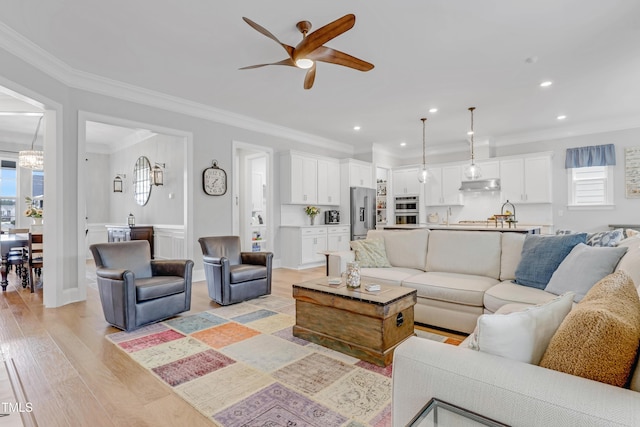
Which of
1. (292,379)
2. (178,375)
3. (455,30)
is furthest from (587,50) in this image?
(178,375)

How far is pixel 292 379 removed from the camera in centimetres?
219

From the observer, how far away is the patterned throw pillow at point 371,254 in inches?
151

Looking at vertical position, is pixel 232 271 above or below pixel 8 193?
below

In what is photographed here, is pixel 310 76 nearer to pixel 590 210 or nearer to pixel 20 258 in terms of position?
pixel 20 258

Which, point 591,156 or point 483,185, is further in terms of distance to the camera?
point 483,185

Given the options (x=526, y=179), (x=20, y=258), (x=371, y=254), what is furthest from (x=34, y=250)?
(x=526, y=179)

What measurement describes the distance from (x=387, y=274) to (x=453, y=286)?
2.27 ft

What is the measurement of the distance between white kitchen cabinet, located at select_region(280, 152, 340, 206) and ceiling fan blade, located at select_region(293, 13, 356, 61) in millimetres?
3551

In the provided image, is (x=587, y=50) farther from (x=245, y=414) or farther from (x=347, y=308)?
(x=245, y=414)

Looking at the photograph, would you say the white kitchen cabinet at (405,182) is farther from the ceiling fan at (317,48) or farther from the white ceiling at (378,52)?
the ceiling fan at (317,48)

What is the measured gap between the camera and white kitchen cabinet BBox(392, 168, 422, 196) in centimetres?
835

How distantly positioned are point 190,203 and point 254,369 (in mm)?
3501

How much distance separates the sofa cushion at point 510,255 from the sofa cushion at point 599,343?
2225 mm

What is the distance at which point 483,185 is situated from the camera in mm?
7219
